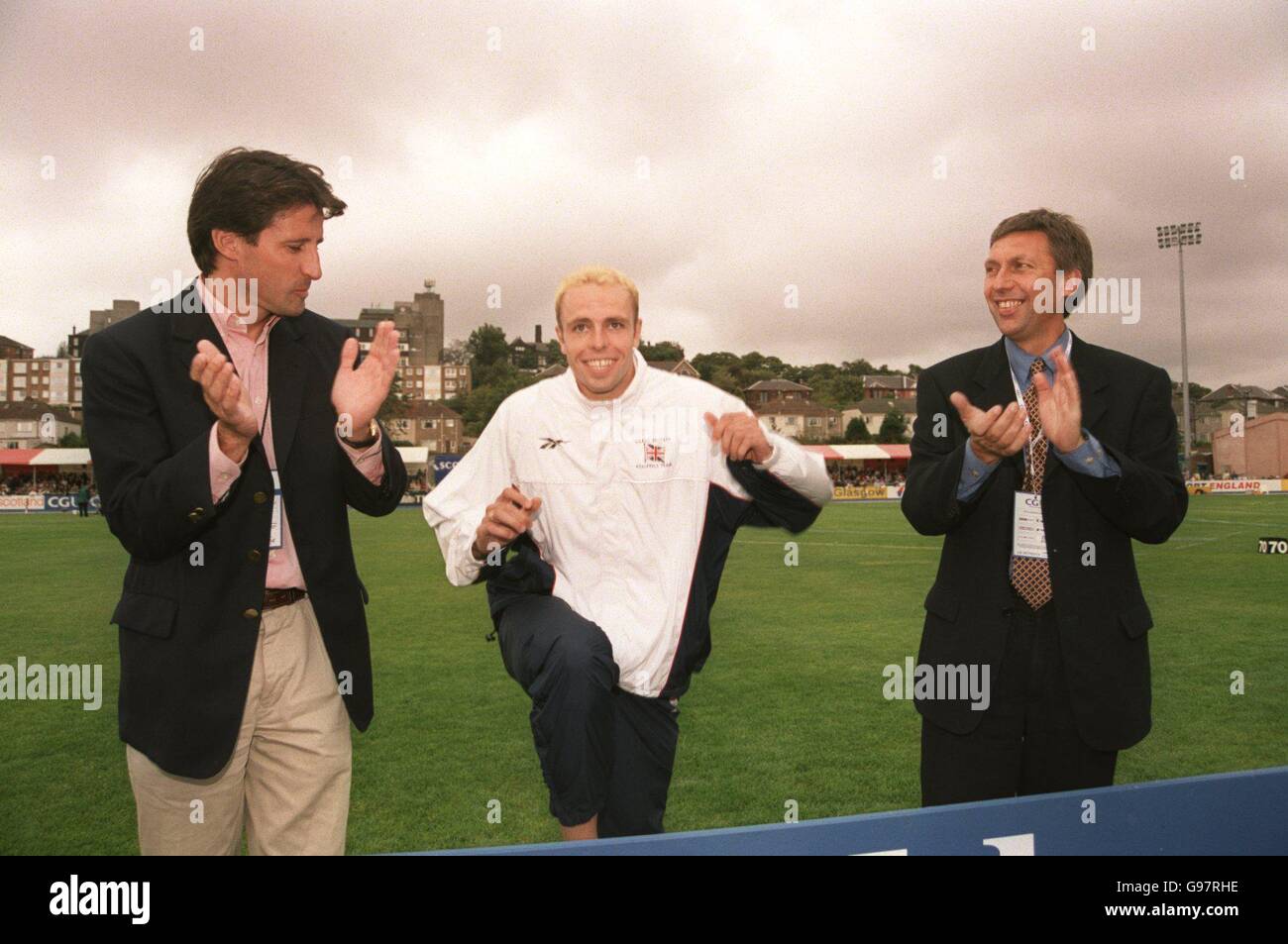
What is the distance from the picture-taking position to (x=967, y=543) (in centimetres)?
325

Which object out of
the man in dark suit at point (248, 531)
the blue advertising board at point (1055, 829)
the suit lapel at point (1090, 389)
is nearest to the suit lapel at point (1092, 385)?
the suit lapel at point (1090, 389)

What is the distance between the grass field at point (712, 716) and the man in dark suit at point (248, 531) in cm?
220

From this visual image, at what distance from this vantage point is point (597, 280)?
291cm

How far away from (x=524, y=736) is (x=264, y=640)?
13.8 feet

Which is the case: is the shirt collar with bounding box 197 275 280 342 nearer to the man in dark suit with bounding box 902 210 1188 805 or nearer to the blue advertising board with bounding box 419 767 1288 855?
the blue advertising board with bounding box 419 767 1288 855

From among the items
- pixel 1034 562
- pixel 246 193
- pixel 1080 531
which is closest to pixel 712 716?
pixel 1034 562

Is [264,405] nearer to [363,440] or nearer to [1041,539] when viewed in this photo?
[363,440]

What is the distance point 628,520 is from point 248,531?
1.10 metres

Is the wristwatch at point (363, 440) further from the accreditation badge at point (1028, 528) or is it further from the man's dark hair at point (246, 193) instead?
the accreditation badge at point (1028, 528)

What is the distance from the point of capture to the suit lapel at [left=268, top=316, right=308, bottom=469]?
9.33ft

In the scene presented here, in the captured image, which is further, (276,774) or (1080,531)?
(1080,531)

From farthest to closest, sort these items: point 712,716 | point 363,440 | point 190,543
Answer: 1. point 712,716
2. point 363,440
3. point 190,543

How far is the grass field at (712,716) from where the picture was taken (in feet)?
17.6
